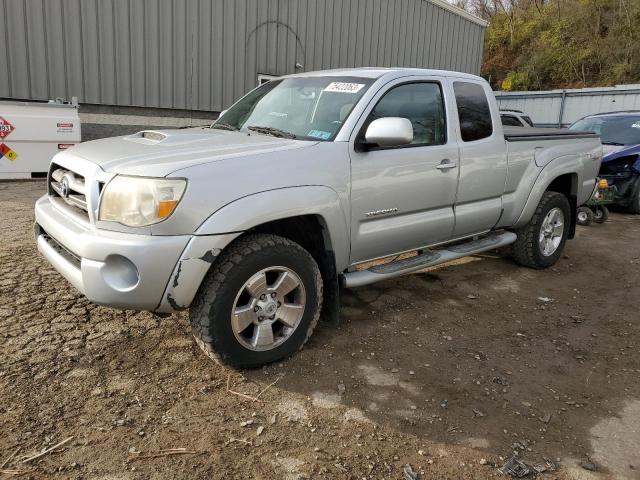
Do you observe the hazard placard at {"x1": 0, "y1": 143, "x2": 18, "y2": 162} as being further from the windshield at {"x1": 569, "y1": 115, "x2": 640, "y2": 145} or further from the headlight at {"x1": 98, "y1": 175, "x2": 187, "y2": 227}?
the windshield at {"x1": 569, "y1": 115, "x2": 640, "y2": 145}

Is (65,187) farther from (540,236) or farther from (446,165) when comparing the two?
(540,236)

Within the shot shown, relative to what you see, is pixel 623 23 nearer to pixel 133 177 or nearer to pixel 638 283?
pixel 638 283

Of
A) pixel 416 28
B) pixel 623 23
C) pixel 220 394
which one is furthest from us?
pixel 623 23

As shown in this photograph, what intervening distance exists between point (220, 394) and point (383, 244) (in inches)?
59.5

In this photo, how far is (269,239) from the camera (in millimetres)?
3070

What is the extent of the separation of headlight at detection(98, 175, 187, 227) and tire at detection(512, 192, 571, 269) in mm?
3831

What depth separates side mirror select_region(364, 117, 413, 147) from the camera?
3.27 m

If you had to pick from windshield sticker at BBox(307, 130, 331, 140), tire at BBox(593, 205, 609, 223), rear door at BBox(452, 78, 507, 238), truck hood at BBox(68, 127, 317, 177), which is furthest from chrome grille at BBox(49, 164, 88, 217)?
tire at BBox(593, 205, 609, 223)

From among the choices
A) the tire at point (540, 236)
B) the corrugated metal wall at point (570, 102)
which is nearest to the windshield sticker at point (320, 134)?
the tire at point (540, 236)

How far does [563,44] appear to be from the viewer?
30.5 m

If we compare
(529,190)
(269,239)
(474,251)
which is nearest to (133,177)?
(269,239)

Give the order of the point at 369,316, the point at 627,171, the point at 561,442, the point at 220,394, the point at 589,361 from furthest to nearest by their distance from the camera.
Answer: the point at 627,171 < the point at 369,316 < the point at 589,361 < the point at 220,394 < the point at 561,442

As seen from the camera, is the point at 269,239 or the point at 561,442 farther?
the point at 269,239

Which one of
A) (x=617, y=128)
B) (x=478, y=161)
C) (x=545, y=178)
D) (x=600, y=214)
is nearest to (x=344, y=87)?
(x=478, y=161)
